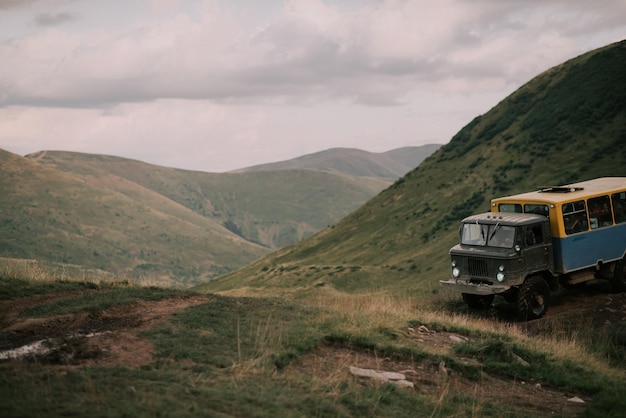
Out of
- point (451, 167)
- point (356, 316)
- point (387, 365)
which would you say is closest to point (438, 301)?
point (356, 316)

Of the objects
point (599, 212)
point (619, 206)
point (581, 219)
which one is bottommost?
point (581, 219)

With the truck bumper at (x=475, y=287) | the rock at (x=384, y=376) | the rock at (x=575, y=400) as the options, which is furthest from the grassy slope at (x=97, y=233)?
the rock at (x=575, y=400)

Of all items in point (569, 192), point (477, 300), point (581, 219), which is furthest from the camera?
point (569, 192)

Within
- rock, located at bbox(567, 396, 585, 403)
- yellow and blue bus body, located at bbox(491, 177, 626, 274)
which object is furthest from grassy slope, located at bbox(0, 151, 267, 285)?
rock, located at bbox(567, 396, 585, 403)

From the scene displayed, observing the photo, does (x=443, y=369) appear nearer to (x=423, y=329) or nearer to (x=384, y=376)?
(x=384, y=376)

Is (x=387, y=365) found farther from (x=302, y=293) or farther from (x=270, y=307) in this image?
(x=302, y=293)

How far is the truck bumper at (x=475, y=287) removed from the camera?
17281mm

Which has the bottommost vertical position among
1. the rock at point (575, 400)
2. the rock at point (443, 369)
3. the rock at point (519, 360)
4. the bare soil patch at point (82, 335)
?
the rock at point (575, 400)

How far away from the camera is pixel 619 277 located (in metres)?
19.5

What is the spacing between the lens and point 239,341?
10727 mm

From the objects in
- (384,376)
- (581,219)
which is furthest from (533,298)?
(384,376)

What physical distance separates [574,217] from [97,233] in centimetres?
14712

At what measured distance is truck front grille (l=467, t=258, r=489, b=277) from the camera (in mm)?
17766

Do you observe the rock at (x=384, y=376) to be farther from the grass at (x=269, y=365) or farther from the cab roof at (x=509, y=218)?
the cab roof at (x=509, y=218)
